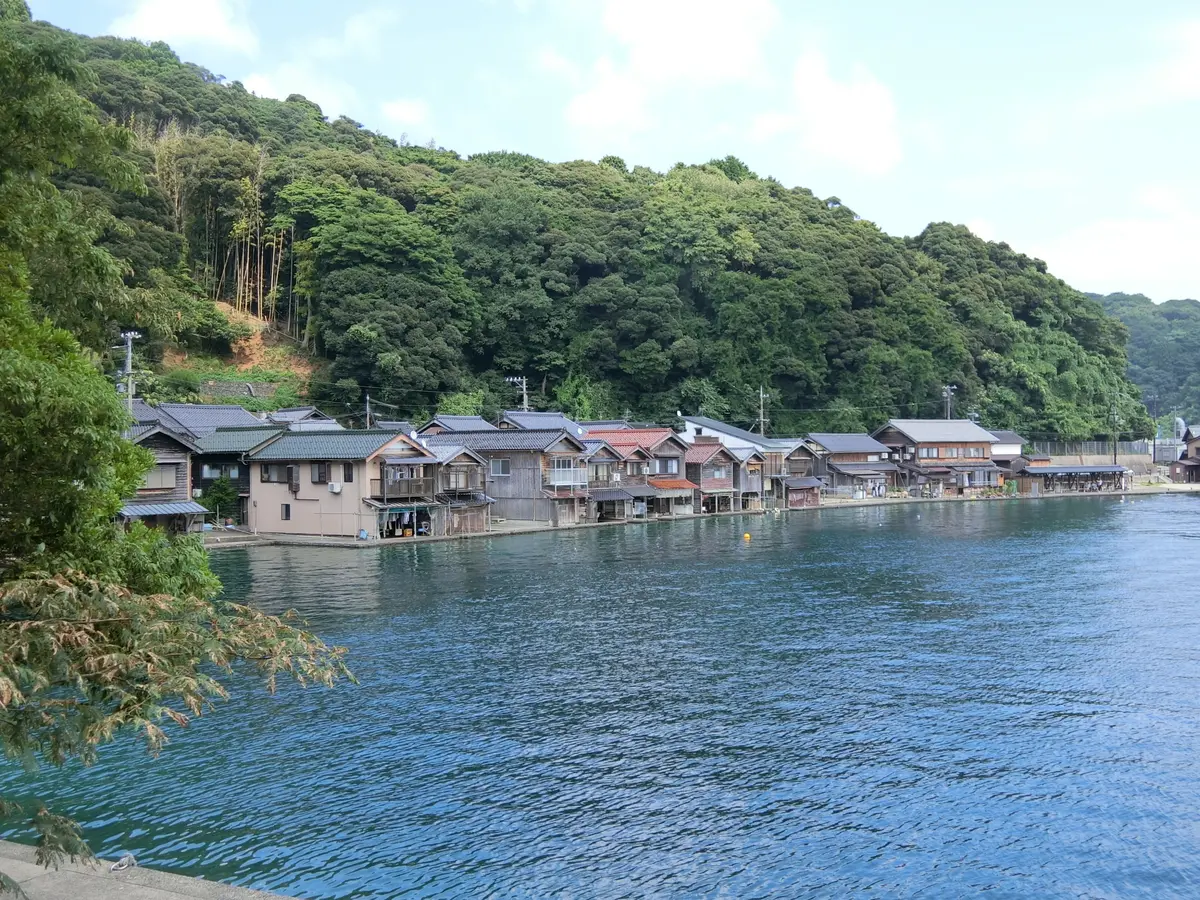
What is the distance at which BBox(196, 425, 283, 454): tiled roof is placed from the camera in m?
46.8

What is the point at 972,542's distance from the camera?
4675cm

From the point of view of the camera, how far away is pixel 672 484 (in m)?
61.1

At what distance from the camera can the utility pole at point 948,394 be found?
85625 millimetres

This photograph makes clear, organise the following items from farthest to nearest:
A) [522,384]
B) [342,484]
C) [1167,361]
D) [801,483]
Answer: [1167,361], [522,384], [801,483], [342,484]

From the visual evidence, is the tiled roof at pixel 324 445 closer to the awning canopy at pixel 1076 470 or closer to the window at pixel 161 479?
the window at pixel 161 479

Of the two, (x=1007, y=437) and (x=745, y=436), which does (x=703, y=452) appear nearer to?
(x=745, y=436)

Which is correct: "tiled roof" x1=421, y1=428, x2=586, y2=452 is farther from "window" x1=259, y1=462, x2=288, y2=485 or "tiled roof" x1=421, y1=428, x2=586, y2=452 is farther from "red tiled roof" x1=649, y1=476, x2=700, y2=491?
"window" x1=259, y1=462, x2=288, y2=485

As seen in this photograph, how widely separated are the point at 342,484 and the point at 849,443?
46.5 metres

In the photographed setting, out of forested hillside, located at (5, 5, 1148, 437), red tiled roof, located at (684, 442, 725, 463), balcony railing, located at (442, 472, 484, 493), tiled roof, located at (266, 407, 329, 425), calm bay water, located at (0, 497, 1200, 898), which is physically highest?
forested hillside, located at (5, 5, 1148, 437)

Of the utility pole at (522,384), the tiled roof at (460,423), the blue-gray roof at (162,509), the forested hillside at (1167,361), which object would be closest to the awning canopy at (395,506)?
the blue-gray roof at (162,509)

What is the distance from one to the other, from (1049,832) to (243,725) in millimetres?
13642

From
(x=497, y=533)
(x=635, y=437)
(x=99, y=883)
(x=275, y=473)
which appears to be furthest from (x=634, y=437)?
(x=99, y=883)

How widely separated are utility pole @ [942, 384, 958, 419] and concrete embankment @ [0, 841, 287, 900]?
8380cm

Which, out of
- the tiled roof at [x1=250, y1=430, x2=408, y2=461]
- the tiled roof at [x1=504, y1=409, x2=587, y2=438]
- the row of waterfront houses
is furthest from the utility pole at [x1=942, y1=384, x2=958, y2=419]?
the tiled roof at [x1=250, y1=430, x2=408, y2=461]
